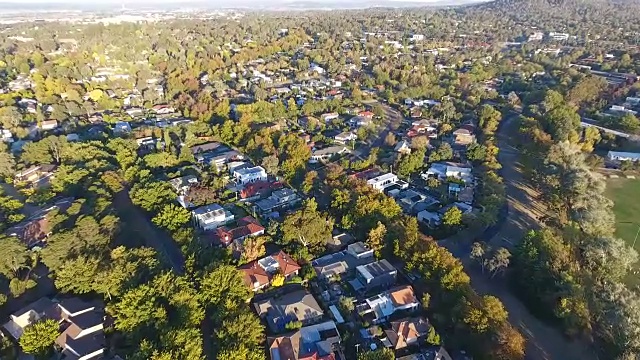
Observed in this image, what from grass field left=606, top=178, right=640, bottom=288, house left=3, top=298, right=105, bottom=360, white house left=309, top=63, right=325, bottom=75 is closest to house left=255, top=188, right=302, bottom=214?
house left=3, top=298, right=105, bottom=360

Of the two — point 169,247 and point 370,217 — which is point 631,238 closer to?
point 370,217

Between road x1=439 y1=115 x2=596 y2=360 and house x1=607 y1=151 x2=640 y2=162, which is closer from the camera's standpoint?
road x1=439 y1=115 x2=596 y2=360

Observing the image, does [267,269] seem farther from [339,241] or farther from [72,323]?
[72,323]

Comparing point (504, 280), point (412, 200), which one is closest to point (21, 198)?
point (412, 200)

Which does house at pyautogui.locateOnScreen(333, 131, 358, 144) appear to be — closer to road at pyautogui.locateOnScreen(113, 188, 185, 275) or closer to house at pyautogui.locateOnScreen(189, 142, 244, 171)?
house at pyautogui.locateOnScreen(189, 142, 244, 171)

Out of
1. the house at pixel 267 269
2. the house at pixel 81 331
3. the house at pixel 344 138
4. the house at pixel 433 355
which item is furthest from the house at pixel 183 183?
the house at pixel 433 355

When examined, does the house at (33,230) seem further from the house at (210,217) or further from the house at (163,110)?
the house at (163,110)
